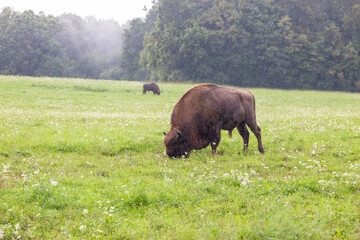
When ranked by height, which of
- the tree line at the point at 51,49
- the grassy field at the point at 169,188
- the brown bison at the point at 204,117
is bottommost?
the grassy field at the point at 169,188

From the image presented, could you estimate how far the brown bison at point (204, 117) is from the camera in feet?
34.7

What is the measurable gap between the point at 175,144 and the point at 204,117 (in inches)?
53.5

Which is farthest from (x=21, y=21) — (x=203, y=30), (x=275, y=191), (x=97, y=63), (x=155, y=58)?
(x=275, y=191)

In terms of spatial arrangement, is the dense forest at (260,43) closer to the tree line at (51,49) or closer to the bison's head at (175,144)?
the tree line at (51,49)

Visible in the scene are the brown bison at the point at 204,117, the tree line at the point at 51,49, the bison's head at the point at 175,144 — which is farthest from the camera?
the tree line at the point at 51,49

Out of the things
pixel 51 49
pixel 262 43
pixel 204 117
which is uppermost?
pixel 262 43

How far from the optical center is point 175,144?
1029 centimetres

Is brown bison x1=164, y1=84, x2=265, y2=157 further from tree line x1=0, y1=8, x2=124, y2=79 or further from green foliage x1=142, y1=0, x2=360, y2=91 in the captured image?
tree line x1=0, y1=8, x2=124, y2=79

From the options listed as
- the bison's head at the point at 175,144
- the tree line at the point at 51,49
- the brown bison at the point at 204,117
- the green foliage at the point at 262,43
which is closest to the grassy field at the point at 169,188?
the bison's head at the point at 175,144

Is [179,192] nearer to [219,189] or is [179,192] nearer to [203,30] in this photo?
[219,189]

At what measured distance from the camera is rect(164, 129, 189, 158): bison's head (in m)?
10.2

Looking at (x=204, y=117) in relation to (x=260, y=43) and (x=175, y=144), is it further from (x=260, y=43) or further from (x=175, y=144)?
(x=260, y=43)

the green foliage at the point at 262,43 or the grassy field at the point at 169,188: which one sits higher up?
the green foliage at the point at 262,43

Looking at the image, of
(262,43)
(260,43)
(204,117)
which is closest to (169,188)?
(204,117)
